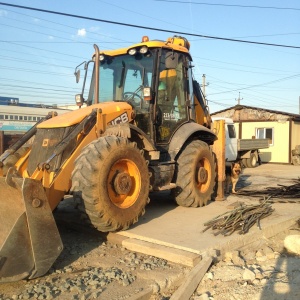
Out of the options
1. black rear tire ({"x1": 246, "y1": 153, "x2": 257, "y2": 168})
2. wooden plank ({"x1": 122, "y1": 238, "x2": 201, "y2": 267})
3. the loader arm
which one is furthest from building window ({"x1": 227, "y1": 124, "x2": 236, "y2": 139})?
the loader arm

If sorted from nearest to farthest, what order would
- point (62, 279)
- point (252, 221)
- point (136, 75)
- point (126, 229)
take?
point (62, 279)
point (126, 229)
point (252, 221)
point (136, 75)

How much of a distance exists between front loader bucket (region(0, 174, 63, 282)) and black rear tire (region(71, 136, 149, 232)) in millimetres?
877

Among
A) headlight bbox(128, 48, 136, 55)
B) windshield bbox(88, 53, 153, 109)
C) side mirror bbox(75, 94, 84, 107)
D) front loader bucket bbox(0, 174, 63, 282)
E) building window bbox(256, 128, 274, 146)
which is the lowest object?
front loader bucket bbox(0, 174, 63, 282)

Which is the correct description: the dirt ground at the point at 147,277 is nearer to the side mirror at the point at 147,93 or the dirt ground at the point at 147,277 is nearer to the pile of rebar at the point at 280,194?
the side mirror at the point at 147,93

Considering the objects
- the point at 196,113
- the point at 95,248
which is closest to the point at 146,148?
the point at 95,248

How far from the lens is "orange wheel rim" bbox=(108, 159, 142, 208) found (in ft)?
17.9

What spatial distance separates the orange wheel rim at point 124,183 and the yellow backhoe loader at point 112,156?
0.05 feet

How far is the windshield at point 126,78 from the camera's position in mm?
6918

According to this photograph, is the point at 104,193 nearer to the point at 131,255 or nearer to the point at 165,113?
the point at 131,255

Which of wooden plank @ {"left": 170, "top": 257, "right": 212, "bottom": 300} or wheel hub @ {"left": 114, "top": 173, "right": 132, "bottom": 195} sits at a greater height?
wheel hub @ {"left": 114, "top": 173, "right": 132, "bottom": 195}

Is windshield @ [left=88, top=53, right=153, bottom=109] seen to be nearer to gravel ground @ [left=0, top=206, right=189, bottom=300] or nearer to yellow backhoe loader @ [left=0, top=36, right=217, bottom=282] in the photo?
yellow backhoe loader @ [left=0, top=36, right=217, bottom=282]

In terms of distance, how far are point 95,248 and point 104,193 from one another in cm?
87

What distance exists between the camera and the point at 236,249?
5496 mm

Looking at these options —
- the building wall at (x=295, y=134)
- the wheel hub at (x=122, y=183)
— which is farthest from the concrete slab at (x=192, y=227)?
the building wall at (x=295, y=134)
